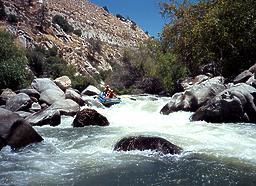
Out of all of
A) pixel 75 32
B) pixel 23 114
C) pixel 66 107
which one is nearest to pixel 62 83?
pixel 66 107

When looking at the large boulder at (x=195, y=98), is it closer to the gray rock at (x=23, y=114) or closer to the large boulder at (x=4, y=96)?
the gray rock at (x=23, y=114)

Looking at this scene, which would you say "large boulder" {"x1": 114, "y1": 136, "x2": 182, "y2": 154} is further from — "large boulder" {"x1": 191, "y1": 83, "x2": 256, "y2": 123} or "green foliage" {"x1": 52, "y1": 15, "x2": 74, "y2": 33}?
"green foliage" {"x1": 52, "y1": 15, "x2": 74, "y2": 33}

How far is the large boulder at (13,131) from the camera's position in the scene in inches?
420

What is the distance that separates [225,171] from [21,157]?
5147mm

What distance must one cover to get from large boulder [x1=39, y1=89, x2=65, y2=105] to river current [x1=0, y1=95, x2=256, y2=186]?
235 inches

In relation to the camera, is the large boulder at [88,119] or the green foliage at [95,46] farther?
the green foliage at [95,46]

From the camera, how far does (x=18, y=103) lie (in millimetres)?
18234

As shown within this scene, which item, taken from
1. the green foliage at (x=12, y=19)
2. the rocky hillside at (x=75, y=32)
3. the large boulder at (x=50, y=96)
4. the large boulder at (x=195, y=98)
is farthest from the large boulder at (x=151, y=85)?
the green foliage at (x=12, y=19)

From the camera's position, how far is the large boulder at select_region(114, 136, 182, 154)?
10.0 metres

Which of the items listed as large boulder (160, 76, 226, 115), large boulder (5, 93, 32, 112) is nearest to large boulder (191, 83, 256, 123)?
large boulder (160, 76, 226, 115)

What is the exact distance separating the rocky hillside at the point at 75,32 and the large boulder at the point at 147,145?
28766 mm

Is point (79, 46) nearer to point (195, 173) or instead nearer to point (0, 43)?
point (0, 43)

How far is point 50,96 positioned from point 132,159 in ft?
39.2

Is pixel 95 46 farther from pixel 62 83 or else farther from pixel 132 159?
pixel 132 159
